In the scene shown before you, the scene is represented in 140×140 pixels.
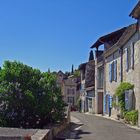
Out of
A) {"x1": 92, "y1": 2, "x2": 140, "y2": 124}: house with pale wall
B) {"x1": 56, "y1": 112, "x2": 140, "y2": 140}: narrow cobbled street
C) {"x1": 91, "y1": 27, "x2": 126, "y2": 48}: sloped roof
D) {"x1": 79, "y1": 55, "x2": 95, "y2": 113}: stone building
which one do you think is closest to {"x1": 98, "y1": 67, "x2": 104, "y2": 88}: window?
{"x1": 92, "y1": 2, "x2": 140, "y2": 124}: house with pale wall

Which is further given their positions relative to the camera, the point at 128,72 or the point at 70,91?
the point at 70,91

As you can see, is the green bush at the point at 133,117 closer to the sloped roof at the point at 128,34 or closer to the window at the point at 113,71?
the sloped roof at the point at 128,34

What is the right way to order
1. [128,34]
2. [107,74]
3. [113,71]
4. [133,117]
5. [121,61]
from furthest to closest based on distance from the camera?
1. [107,74]
2. [113,71]
3. [121,61]
4. [128,34]
5. [133,117]

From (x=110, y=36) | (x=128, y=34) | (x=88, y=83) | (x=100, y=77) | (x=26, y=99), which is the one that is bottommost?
(x=26, y=99)

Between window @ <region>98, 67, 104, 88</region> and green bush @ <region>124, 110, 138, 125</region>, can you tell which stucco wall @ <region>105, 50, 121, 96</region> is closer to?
window @ <region>98, 67, 104, 88</region>

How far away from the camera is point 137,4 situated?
2131 centimetres

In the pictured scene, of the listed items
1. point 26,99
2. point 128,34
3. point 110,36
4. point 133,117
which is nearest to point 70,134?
point 26,99

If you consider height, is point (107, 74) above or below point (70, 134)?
above

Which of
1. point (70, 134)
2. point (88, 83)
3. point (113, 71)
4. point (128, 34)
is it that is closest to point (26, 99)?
point (70, 134)

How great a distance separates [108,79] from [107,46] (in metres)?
4.56

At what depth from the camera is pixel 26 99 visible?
18.9 m

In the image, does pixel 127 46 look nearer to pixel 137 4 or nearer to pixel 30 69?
pixel 137 4

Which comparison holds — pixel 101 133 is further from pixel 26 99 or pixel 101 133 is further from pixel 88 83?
pixel 88 83

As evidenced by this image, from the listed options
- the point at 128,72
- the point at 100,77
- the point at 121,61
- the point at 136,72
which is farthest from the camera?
the point at 100,77
